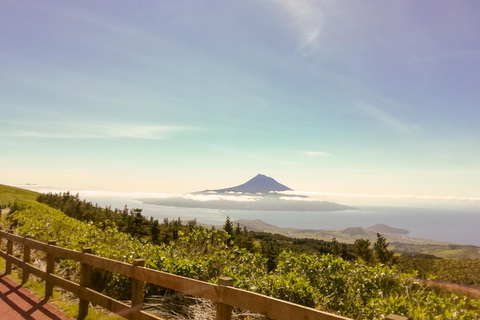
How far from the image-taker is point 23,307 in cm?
691

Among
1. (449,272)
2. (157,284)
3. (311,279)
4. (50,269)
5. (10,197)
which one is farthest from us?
(10,197)

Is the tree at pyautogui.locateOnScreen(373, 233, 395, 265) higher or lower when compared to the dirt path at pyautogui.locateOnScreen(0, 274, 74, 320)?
lower

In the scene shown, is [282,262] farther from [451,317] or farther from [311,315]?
[311,315]

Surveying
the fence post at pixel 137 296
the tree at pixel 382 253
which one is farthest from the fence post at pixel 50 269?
the tree at pixel 382 253

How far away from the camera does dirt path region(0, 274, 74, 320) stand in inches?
250

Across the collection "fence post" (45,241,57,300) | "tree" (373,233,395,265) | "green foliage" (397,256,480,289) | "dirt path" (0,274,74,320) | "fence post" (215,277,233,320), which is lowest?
"green foliage" (397,256,480,289)

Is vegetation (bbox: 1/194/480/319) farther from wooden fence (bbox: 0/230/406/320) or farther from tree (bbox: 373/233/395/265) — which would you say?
tree (bbox: 373/233/395/265)

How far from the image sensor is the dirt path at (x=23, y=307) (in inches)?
250

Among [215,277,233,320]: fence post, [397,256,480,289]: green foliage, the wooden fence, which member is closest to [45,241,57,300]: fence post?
the wooden fence

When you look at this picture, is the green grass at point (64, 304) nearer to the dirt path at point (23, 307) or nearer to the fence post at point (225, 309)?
the dirt path at point (23, 307)

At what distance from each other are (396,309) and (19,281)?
9362 millimetres

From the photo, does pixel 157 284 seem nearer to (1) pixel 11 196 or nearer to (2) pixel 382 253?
(2) pixel 382 253

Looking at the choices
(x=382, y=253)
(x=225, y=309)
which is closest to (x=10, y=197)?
(x=382, y=253)

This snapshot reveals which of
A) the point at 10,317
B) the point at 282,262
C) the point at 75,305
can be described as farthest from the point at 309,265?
the point at 10,317
